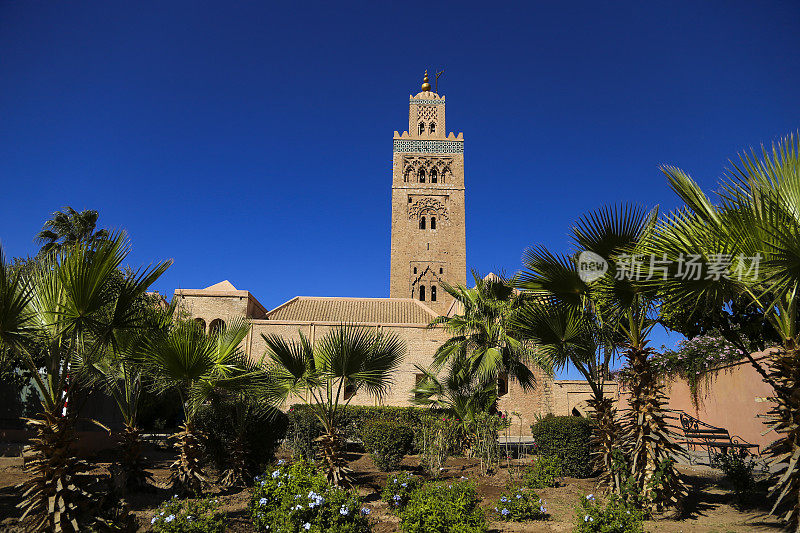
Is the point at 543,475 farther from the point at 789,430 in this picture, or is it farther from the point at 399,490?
the point at 789,430

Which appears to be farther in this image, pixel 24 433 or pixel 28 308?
pixel 24 433

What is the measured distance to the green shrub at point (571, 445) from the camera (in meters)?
8.77

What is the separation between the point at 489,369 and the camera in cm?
1007


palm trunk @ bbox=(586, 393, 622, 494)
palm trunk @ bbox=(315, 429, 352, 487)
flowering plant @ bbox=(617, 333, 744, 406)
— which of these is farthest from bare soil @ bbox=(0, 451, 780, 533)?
flowering plant @ bbox=(617, 333, 744, 406)

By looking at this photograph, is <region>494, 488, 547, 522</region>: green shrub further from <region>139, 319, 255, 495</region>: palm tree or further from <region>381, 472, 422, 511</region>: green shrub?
<region>139, 319, 255, 495</region>: palm tree

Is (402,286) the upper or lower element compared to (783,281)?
upper

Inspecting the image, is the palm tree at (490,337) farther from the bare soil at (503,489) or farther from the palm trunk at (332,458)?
the palm trunk at (332,458)

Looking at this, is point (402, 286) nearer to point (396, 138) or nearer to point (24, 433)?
point (396, 138)

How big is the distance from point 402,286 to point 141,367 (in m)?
26.4

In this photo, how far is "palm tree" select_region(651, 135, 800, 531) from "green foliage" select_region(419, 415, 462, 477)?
5.37 m

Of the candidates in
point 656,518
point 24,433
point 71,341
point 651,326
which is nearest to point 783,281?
point 651,326

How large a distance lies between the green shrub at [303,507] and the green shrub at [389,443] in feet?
15.1

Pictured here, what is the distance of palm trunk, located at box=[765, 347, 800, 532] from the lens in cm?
446

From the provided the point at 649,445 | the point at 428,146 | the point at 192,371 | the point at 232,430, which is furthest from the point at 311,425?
the point at 428,146
